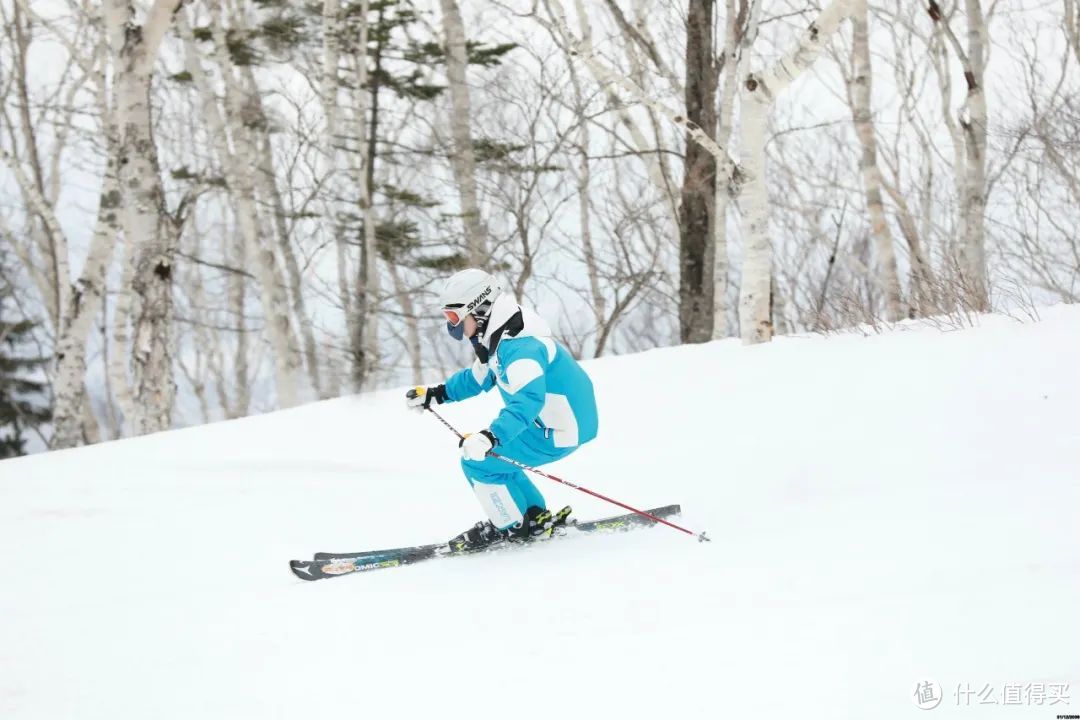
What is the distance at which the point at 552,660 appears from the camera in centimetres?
284

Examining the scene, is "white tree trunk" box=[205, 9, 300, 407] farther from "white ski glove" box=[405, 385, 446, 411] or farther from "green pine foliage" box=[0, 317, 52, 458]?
"green pine foliage" box=[0, 317, 52, 458]

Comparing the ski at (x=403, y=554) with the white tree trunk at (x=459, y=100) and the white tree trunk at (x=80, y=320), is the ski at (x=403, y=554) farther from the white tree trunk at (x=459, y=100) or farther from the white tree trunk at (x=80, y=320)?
the white tree trunk at (x=459, y=100)

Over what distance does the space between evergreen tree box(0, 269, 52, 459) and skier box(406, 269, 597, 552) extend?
20954mm

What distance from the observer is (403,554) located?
4.32 metres

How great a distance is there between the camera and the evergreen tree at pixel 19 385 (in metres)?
21.8

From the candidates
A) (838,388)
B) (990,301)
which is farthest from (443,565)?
(990,301)

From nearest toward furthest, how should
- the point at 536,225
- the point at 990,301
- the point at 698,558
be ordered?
1. the point at 698,558
2. the point at 990,301
3. the point at 536,225

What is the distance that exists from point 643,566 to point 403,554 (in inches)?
50.3

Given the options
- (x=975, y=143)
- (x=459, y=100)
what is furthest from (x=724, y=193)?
(x=459, y=100)

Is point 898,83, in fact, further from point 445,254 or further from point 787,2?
point 445,254

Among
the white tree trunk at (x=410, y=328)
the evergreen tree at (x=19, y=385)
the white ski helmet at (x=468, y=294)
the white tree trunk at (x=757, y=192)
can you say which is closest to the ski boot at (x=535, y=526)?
the white ski helmet at (x=468, y=294)

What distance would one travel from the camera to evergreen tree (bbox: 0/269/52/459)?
21781mm

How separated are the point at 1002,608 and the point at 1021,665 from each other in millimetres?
429

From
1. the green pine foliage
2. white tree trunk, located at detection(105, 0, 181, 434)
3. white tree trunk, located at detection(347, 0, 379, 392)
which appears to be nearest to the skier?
white tree trunk, located at detection(105, 0, 181, 434)
